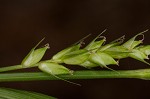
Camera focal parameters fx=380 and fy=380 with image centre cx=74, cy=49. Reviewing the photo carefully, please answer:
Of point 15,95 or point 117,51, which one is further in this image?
point 15,95

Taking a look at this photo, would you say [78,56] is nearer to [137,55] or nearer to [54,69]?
[54,69]

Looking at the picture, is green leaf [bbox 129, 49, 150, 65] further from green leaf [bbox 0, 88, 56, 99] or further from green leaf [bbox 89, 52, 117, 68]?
green leaf [bbox 0, 88, 56, 99]

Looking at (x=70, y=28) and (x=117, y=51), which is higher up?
(x=70, y=28)

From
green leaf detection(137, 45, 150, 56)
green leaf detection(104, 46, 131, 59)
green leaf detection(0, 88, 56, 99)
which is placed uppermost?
green leaf detection(104, 46, 131, 59)

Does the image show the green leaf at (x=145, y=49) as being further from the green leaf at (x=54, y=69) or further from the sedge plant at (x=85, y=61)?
the green leaf at (x=54, y=69)

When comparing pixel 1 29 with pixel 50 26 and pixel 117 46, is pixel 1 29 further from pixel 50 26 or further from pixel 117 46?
pixel 117 46

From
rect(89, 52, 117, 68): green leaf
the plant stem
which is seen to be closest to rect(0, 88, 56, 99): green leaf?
the plant stem

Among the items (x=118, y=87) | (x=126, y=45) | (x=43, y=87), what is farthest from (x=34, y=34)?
(x=126, y=45)

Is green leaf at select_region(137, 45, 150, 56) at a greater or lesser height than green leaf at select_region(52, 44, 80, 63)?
lesser

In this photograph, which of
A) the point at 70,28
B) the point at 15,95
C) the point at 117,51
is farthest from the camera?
the point at 70,28

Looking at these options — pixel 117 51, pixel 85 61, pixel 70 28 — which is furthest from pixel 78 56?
pixel 70 28

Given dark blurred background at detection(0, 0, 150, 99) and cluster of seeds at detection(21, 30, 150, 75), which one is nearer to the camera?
cluster of seeds at detection(21, 30, 150, 75)
